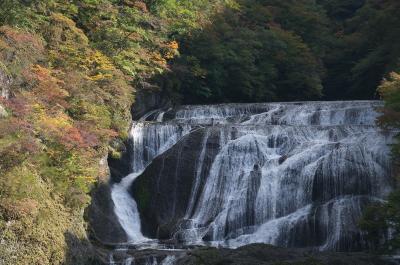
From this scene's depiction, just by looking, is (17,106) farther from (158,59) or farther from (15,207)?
(158,59)

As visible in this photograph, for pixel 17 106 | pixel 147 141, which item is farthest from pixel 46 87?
pixel 147 141

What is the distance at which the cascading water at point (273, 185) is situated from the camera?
1820 centimetres

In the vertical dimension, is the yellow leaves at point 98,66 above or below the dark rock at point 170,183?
above

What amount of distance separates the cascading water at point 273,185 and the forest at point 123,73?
1514mm

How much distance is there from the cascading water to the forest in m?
1.51

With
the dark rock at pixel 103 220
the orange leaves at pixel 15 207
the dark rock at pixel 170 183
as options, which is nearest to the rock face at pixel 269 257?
the dark rock at pixel 103 220

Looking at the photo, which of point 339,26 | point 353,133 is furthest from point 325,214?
point 339,26

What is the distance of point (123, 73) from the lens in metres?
24.4

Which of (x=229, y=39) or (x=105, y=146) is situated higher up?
(x=229, y=39)

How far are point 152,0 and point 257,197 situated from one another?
49.0 ft

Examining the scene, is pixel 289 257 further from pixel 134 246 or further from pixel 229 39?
pixel 229 39

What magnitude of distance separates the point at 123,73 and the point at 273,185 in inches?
343

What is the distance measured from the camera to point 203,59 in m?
31.9

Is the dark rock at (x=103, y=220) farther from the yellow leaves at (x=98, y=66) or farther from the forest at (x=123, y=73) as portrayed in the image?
the yellow leaves at (x=98, y=66)
